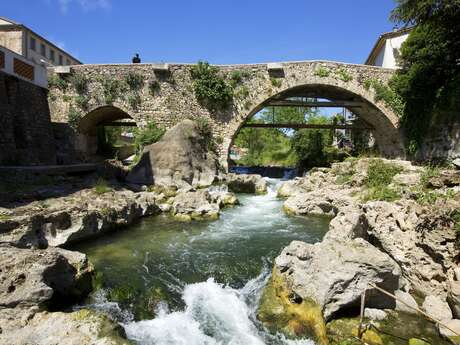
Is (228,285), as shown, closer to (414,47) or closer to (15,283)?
(15,283)

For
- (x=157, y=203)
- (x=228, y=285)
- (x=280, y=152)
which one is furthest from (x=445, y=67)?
(x=280, y=152)

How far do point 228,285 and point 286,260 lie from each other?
45.3 inches

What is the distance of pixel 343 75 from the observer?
1748 cm

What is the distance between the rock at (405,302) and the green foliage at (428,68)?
11.4 meters

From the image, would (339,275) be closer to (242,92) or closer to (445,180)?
(445,180)

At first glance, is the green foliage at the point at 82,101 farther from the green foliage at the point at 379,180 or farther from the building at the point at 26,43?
the green foliage at the point at 379,180

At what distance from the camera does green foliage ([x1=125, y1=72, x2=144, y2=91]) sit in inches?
693

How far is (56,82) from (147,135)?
582cm

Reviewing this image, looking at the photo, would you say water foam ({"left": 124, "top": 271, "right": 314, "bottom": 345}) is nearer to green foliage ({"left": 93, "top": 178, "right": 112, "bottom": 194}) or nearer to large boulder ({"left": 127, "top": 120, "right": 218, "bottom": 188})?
green foliage ({"left": 93, "top": 178, "right": 112, "bottom": 194})

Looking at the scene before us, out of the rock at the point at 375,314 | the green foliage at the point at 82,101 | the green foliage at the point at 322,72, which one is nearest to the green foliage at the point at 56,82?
the green foliage at the point at 82,101

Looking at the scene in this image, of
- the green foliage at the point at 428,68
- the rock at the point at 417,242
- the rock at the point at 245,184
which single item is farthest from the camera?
the rock at the point at 245,184

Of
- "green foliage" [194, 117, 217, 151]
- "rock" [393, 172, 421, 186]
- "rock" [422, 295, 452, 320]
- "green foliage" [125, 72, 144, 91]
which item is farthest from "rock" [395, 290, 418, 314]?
"green foliage" [125, 72, 144, 91]

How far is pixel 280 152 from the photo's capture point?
118ft

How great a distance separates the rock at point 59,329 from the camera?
10.5ft
